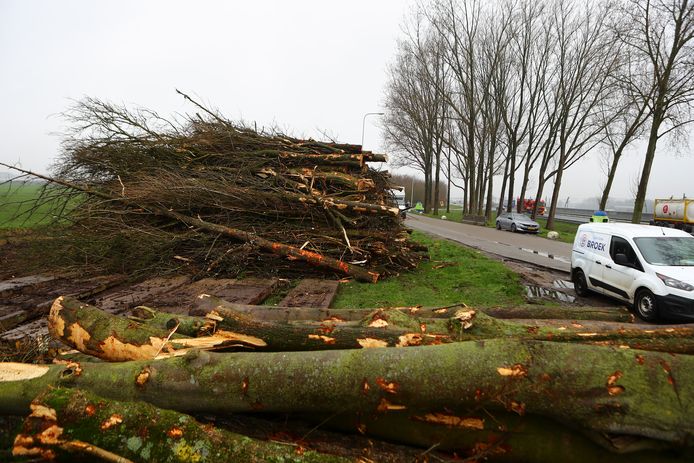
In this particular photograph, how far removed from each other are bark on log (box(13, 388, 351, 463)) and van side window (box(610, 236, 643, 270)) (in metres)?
7.06

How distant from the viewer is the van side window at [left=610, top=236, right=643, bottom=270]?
6.84 metres

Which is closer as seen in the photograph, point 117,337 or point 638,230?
point 117,337

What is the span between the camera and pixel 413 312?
3447 mm

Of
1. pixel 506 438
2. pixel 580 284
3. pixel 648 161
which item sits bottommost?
pixel 580 284

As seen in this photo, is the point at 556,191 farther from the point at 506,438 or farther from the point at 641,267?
the point at 506,438

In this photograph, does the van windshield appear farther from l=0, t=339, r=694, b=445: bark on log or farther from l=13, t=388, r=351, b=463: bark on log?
l=13, t=388, r=351, b=463: bark on log

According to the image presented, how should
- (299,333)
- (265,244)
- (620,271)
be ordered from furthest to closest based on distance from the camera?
(265,244)
(620,271)
(299,333)

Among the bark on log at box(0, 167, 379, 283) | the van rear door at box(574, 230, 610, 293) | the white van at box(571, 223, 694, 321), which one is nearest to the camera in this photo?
the white van at box(571, 223, 694, 321)

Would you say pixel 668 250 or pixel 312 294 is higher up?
pixel 668 250

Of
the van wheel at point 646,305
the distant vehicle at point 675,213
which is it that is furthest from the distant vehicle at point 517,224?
the van wheel at point 646,305

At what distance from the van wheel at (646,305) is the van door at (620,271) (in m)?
0.20

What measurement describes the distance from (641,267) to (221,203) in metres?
8.04

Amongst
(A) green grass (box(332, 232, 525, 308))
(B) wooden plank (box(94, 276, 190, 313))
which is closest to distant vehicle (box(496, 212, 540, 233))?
(A) green grass (box(332, 232, 525, 308))

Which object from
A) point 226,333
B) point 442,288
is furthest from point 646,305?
point 226,333
